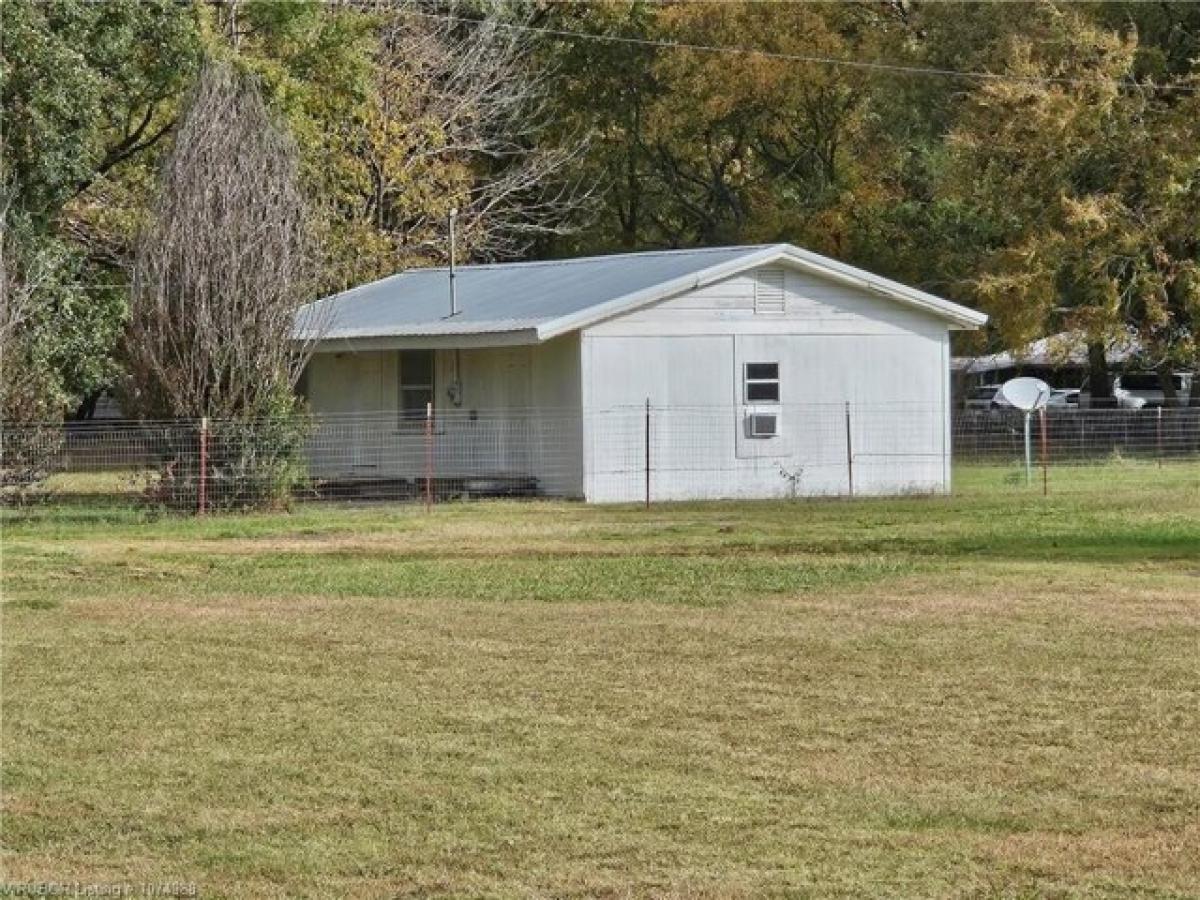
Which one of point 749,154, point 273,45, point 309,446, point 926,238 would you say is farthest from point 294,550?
point 749,154

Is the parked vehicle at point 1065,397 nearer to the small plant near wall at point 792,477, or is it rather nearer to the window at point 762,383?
the small plant near wall at point 792,477

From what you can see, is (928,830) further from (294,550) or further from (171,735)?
(294,550)

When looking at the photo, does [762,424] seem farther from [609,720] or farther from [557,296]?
[609,720]

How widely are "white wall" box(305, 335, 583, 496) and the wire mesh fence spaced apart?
1.2 inches

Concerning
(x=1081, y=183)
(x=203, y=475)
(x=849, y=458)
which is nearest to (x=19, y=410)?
(x=203, y=475)

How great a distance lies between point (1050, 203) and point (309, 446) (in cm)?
1692

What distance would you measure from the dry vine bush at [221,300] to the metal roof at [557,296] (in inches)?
106

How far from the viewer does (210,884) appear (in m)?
8.35

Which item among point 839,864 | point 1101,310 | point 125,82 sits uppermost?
point 125,82

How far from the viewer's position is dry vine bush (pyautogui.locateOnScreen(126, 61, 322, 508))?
2648 cm

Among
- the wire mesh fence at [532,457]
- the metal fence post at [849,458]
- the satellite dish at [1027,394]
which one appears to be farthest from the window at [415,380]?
the satellite dish at [1027,394]

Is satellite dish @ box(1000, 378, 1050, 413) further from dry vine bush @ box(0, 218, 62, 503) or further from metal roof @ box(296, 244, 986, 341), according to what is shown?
dry vine bush @ box(0, 218, 62, 503)

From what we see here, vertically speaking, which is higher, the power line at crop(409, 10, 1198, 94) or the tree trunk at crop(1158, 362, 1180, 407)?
the power line at crop(409, 10, 1198, 94)

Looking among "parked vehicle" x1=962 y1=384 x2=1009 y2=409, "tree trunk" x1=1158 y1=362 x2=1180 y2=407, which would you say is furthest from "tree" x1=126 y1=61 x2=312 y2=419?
"parked vehicle" x1=962 y1=384 x2=1009 y2=409
